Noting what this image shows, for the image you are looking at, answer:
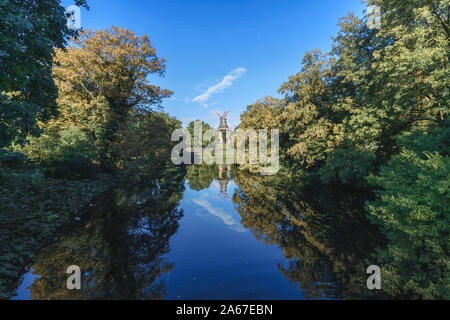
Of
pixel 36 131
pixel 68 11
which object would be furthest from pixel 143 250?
pixel 68 11

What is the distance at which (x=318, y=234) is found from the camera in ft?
22.2

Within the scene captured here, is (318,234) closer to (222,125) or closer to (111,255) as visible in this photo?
(111,255)

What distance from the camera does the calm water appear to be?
4.06 metres

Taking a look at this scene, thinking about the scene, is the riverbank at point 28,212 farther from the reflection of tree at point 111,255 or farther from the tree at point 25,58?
the tree at point 25,58

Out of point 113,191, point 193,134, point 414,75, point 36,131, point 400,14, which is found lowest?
point 113,191

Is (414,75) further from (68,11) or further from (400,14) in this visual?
(68,11)

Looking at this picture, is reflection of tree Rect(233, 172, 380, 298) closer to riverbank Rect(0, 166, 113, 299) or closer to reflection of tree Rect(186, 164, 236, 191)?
reflection of tree Rect(186, 164, 236, 191)

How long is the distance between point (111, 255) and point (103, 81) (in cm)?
1662

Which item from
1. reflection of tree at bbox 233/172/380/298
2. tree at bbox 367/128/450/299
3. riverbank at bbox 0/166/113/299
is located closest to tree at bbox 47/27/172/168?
riverbank at bbox 0/166/113/299

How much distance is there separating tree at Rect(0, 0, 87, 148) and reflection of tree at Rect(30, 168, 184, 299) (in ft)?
14.0

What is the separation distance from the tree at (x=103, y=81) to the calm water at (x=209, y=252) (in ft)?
30.2

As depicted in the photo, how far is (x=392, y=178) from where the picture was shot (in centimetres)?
618
